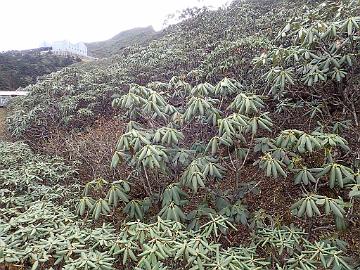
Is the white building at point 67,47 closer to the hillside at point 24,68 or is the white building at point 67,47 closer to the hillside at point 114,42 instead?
the hillside at point 114,42

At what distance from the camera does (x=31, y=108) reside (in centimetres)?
739

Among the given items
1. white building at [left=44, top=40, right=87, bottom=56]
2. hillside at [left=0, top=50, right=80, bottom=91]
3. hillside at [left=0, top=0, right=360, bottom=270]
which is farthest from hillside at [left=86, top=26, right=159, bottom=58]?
hillside at [left=0, top=0, right=360, bottom=270]

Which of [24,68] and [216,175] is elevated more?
[24,68]

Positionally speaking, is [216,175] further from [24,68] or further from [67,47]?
[67,47]

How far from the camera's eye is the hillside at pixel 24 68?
1275 centimetres

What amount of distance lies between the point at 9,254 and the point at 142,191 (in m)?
1.74

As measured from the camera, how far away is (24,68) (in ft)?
45.5

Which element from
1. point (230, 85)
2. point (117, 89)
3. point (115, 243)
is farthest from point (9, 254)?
point (117, 89)

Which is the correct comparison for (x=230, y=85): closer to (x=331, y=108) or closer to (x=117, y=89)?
(x=331, y=108)

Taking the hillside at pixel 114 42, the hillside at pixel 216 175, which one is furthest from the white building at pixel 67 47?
the hillside at pixel 216 175

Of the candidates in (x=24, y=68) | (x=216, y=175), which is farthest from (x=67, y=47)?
(x=216, y=175)

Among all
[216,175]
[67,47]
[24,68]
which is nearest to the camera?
[216,175]

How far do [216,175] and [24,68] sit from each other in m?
13.3

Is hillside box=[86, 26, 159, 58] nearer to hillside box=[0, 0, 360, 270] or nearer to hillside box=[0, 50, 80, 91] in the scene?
hillside box=[0, 50, 80, 91]
